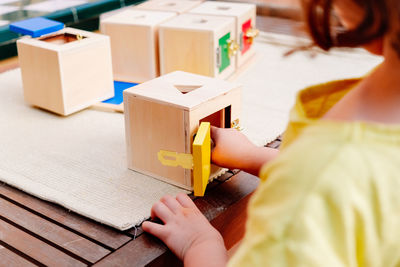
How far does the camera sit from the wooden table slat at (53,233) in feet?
2.38

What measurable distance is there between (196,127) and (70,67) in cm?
42

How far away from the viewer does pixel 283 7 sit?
2023 millimetres

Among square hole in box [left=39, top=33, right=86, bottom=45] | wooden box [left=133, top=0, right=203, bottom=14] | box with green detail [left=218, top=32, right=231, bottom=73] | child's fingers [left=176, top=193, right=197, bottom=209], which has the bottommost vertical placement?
child's fingers [left=176, top=193, right=197, bottom=209]

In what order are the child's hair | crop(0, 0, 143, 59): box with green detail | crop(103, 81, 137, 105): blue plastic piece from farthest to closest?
crop(0, 0, 143, 59): box with green detail, crop(103, 81, 137, 105): blue plastic piece, the child's hair

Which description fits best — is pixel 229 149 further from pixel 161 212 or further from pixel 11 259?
pixel 11 259

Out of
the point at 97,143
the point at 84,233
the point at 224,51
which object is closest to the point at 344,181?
the point at 84,233

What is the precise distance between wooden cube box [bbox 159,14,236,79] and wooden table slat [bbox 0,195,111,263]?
596 mm

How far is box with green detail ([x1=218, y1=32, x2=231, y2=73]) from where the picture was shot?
4.23 feet

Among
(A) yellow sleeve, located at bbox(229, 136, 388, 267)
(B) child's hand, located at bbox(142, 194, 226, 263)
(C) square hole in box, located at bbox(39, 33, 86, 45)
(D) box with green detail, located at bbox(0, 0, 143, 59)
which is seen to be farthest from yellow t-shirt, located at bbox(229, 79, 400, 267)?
(D) box with green detail, located at bbox(0, 0, 143, 59)

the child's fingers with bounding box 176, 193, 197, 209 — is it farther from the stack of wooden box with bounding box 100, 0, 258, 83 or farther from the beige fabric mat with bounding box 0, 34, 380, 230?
the stack of wooden box with bounding box 100, 0, 258, 83

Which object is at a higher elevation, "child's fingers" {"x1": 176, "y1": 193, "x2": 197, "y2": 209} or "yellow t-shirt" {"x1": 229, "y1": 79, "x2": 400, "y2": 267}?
"yellow t-shirt" {"x1": 229, "y1": 79, "x2": 400, "y2": 267}

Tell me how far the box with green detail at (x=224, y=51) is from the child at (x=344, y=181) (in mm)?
845

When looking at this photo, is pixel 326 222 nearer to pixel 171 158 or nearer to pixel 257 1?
pixel 171 158

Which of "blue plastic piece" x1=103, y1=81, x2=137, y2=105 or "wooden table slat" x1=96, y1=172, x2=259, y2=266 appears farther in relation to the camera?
"blue plastic piece" x1=103, y1=81, x2=137, y2=105
